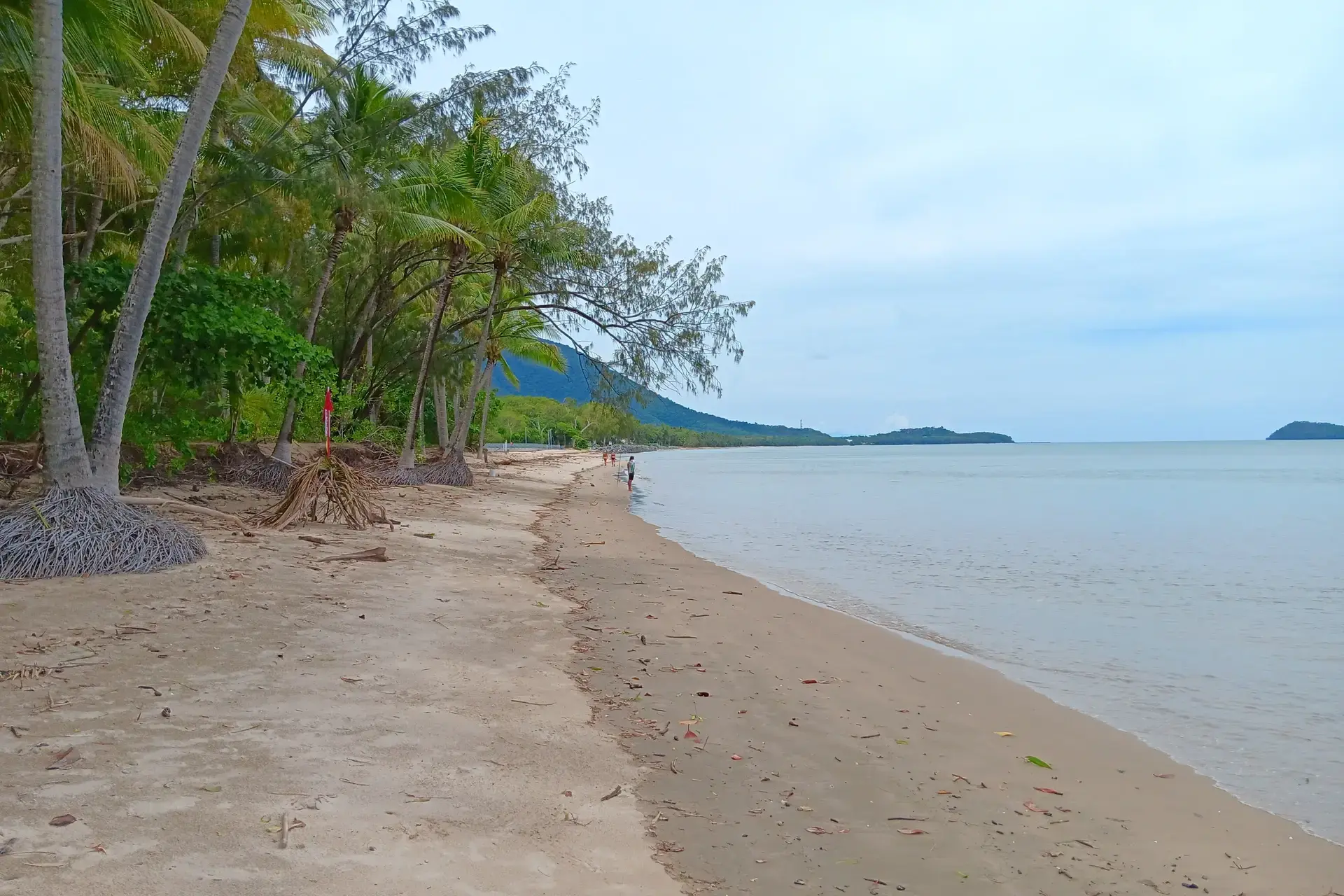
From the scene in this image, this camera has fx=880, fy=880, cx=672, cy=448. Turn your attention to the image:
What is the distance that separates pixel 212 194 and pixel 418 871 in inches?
485

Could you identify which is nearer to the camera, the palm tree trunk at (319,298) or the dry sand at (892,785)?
the dry sand at (892,785)

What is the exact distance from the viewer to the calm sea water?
19.5 feet

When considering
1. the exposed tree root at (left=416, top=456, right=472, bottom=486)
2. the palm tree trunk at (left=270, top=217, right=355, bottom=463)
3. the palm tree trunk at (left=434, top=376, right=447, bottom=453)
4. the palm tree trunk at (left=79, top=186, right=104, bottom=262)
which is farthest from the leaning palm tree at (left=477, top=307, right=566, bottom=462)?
the palm tree trunk at (left=79, top=186, right=104, bottom=262)

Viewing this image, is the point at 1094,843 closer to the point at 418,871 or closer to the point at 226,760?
the point at 418,871

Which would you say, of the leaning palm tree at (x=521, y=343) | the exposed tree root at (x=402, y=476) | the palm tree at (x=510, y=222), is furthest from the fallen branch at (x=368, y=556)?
the leaning palm tree at (x=521, y=343)

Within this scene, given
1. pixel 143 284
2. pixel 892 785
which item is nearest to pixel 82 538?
pixel 143 284

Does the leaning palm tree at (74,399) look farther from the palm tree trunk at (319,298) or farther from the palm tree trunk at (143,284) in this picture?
the palm tree trunk at (319,298)

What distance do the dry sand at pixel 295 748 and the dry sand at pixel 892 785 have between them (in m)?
0.37

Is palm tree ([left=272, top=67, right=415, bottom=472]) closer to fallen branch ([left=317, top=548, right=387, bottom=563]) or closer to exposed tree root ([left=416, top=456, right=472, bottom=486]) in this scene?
fallen branch ([left=317, top=548, right=387, bottom=563])

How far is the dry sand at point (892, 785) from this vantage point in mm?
3543

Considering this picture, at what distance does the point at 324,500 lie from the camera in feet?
35.8

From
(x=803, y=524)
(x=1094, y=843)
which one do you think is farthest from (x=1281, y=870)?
(x=803, y=524)

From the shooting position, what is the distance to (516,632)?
262 inches

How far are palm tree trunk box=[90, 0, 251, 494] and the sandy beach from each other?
1.58 metres
